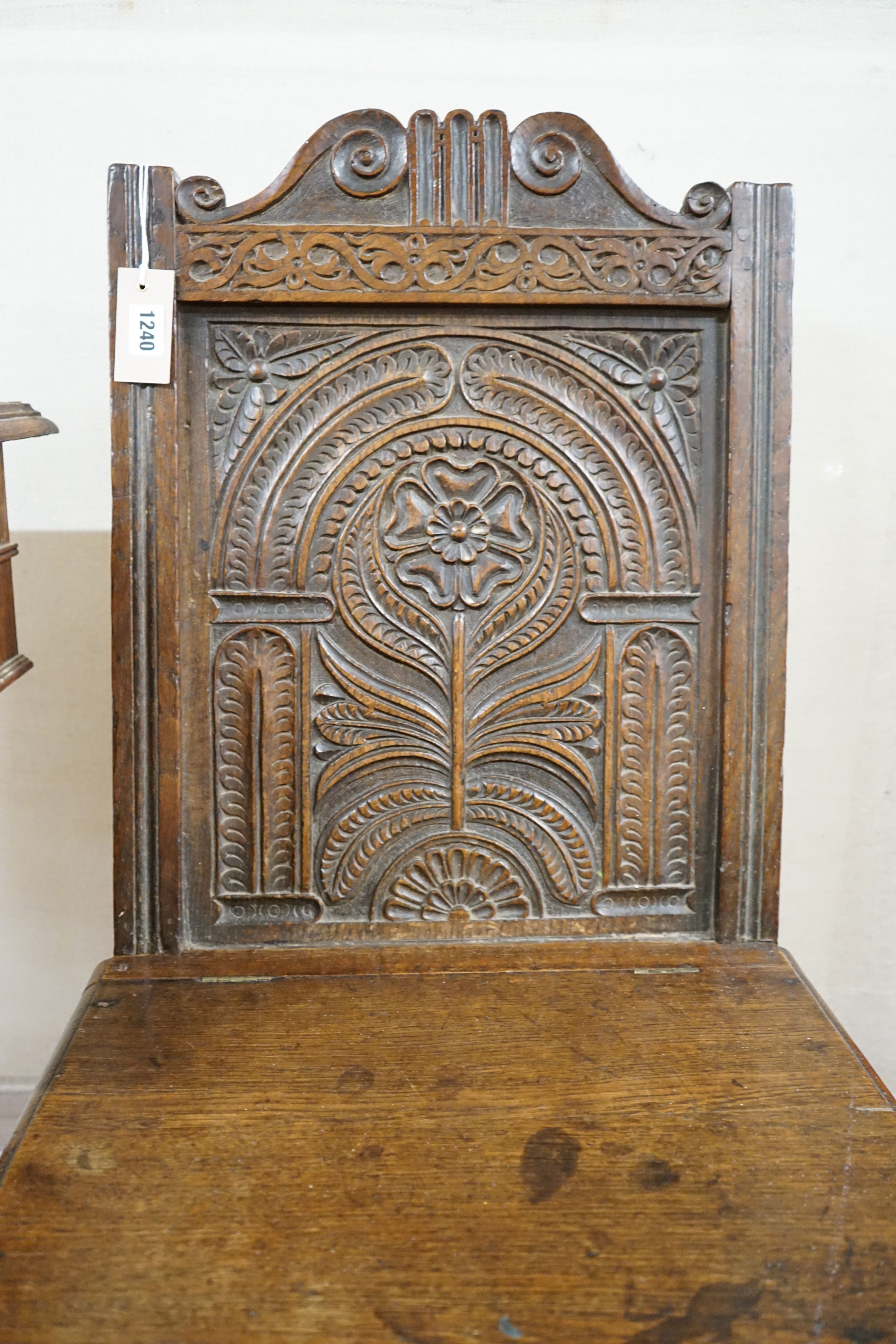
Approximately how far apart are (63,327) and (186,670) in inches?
Answer: 32.4

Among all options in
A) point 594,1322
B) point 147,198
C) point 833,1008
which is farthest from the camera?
point 833,1008

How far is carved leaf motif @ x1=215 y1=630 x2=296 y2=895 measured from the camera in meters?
1.31

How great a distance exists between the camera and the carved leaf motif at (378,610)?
4.31 ft

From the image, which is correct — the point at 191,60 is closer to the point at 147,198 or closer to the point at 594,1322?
the point at 147,198

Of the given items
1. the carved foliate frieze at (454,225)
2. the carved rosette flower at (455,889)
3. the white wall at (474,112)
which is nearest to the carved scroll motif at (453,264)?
the carved foliate frieze at (454,225)

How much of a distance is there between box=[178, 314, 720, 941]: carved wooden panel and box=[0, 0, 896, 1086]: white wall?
0.63 metres

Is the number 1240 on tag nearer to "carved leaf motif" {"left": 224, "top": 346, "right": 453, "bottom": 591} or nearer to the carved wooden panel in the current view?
the carved wooden panel

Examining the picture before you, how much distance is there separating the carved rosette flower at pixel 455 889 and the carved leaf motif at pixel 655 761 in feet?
0.52

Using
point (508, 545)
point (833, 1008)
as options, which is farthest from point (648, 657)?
point (833, 1008)

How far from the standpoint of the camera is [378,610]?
1325mm

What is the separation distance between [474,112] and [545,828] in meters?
1.20

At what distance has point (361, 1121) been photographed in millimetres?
983

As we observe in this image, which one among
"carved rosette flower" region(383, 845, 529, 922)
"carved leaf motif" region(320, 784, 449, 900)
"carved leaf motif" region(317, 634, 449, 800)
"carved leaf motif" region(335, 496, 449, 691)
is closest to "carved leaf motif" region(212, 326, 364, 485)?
"carved leaf motif" region(335, 496, 449, 691)

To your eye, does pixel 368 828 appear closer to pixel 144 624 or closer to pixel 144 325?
pixel 144 624
